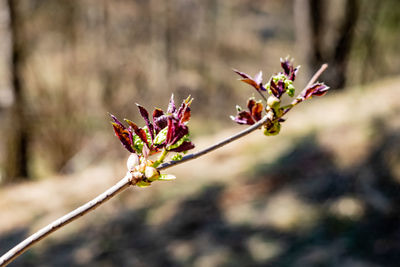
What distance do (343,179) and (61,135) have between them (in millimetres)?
6044

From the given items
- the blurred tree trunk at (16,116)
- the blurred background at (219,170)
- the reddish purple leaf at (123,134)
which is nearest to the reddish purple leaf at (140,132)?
the reddish purple leaf at (123,134)

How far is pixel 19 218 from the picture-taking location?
19.1 feet

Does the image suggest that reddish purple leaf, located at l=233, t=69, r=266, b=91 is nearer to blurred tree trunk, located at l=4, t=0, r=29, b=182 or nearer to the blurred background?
the blurred background

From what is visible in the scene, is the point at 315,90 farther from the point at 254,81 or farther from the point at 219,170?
the point at 219,170

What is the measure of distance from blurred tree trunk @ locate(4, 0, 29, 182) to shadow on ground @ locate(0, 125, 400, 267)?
2.72 m

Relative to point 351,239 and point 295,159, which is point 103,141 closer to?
point 295,159

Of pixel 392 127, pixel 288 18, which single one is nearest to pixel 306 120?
pixel 392 127

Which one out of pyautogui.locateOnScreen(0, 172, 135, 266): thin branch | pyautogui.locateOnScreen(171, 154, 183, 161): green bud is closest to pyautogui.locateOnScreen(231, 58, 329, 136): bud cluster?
pyautogui.locateOnScreen(171, 154, 183, 161): green bud

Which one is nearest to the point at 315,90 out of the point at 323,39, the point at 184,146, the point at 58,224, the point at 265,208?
the point at 184,146

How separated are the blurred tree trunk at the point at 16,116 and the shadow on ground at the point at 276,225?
8.94ft

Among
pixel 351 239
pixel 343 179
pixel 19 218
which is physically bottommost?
pixel 351 239

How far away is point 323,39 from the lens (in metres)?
7.80

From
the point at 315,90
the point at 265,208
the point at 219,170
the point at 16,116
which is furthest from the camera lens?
the point at 16,116

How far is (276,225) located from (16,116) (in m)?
5.59
